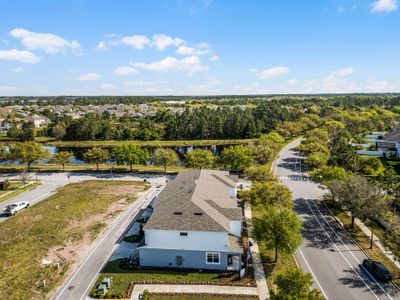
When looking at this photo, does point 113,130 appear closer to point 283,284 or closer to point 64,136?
point 64,136

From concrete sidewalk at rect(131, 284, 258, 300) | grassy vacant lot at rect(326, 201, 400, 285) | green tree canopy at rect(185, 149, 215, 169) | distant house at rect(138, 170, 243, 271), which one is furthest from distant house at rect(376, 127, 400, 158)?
concrete sidewalk at rect(131, 284, 258, 300)

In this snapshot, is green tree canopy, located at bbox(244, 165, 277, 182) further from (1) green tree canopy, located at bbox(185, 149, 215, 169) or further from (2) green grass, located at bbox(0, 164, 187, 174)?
(2) green grass, located at bbox(0, 164, 187, 174)

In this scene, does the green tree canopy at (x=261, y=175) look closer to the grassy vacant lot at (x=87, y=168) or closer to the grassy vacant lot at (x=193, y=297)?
the grassy vacant lot at (x=193, y=297)

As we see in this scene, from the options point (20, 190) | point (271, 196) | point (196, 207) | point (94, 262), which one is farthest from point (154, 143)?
point (94, 262)

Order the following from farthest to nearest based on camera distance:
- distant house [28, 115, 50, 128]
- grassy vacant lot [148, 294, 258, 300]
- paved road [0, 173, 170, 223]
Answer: distant house [28, 115, 50, 128] < paved road [0, 173, 170, 223] < grassy vacant lot [148, 294, 258, 300]

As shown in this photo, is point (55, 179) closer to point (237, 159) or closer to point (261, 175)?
point (237, 159)
